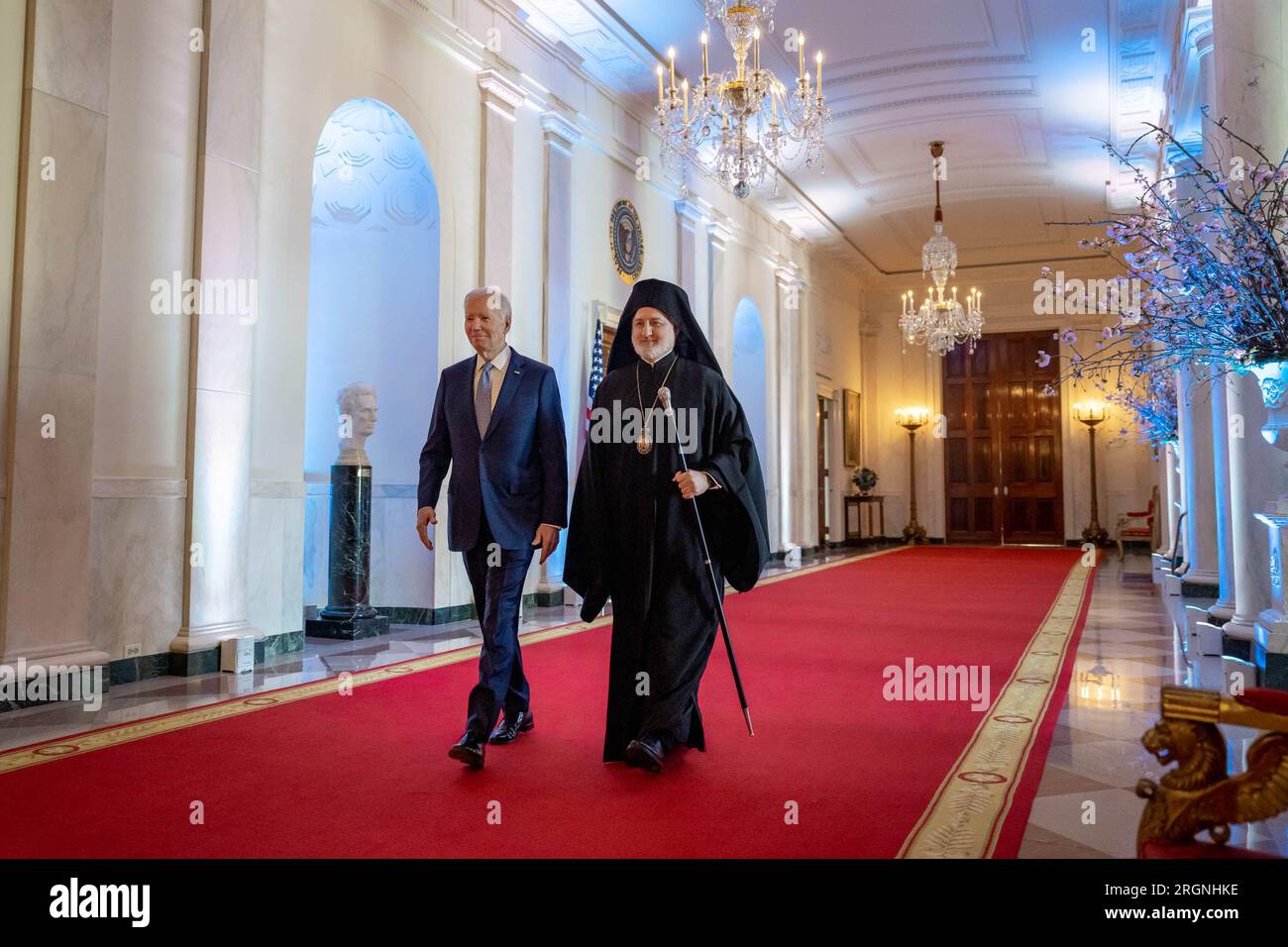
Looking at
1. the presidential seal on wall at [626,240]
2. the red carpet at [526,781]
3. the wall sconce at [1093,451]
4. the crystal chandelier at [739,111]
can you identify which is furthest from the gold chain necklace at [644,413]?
the wall sconce at [1093,451]

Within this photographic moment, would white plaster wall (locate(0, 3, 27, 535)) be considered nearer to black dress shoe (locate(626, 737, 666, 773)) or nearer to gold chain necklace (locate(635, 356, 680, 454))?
gold chain necklace (locate(635, 356, 680, 454))

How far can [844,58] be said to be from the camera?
353 inches

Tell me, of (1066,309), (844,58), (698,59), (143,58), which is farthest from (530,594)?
(1066,309)

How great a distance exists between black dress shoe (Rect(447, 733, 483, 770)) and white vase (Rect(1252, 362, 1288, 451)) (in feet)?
10.6

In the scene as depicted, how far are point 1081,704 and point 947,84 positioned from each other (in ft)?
25.1

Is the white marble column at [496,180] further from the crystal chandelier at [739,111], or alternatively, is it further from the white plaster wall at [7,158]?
the white plaster wall at [7,158]

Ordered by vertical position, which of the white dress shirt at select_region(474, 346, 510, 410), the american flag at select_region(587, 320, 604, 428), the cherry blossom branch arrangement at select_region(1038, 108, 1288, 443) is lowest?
the white dress shirt at select_region(474, 346, 510, 410)

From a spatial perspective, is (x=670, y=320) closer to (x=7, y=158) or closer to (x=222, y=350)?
(x=222, y=350)

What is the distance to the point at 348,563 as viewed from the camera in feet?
19.5

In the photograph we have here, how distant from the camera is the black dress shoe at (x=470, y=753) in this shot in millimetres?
2848

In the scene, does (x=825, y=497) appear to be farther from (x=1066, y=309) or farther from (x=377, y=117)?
(x=377, y=117)

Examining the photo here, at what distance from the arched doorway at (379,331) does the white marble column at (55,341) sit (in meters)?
2.25

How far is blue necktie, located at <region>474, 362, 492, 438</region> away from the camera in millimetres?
3268

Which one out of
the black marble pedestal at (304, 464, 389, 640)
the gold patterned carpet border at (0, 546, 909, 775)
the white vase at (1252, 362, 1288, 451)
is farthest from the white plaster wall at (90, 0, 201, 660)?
the white vase at (1252, 362, 1288, 451)
